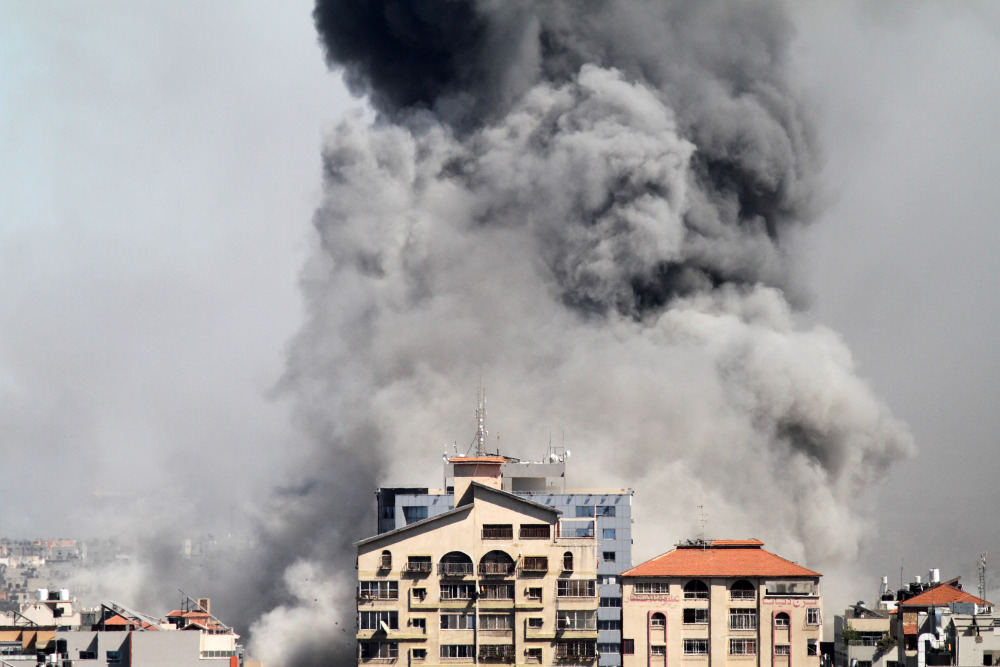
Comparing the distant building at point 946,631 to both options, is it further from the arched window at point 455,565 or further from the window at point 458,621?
the arched window at point 455,565

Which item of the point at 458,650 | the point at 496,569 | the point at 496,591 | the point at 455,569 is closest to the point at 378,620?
the point at 458,650

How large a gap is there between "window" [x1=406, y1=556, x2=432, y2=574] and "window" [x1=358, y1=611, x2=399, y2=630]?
4.53 ft

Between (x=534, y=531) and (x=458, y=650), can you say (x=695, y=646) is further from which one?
(x=458, y=650)

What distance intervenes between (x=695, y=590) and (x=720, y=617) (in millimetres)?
1099

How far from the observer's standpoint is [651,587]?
58.0m

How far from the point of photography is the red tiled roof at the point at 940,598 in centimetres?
6588

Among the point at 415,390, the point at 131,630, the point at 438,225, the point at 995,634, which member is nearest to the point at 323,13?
the point at 438,225

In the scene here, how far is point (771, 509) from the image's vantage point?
280 ft

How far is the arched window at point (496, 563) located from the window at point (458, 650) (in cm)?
218

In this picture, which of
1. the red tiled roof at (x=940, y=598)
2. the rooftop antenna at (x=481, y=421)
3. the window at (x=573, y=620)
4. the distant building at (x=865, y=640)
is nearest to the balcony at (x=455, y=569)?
the window at (x=573, y=620)

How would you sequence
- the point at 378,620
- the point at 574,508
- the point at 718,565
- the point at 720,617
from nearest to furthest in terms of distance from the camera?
the point at 378,620
the point at 720,617
the point at 718,565
the point at 574,508

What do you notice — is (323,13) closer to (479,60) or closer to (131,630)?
(479,60)

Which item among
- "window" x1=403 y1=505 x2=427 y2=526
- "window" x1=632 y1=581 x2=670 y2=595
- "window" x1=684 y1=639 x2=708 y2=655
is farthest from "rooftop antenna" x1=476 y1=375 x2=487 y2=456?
"window" x1=684 y1=639 x2=708 y2=655

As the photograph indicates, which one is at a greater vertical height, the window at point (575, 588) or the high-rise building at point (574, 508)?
the high-rise building at point (574, 508)
